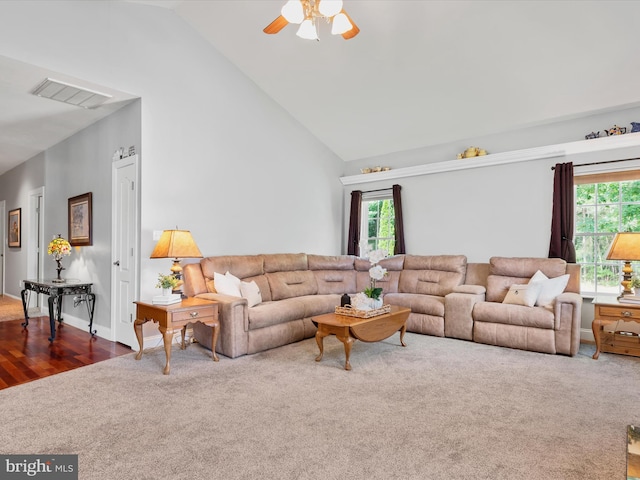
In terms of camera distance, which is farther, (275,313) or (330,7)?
(275,313)

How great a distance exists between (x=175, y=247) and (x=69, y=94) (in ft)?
6.40

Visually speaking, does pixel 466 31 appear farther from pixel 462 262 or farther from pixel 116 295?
pixel 116 295

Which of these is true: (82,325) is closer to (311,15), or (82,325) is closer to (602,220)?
(311,15)

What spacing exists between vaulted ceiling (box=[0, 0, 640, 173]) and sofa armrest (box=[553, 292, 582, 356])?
→ 2.25 m

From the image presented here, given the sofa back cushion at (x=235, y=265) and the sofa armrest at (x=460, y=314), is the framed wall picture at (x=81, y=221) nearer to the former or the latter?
the sofa back cushion at (x=235, y=265)

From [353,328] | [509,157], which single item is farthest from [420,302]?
[509,157]

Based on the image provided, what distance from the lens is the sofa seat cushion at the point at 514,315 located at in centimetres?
388

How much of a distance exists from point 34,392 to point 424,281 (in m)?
4.35

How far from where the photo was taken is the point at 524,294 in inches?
165

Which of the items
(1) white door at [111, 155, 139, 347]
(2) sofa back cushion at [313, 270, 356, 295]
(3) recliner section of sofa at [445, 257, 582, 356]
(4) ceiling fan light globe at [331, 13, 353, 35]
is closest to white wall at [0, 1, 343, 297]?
(1) white door at [111, 155, 139, 347]

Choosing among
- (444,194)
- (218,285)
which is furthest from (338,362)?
(444,194)

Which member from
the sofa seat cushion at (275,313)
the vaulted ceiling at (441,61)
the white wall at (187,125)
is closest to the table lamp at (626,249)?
the vaulted ceiling at (441,61)

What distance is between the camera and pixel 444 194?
5.68 m

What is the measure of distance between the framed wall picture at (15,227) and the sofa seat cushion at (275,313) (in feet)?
18.4
